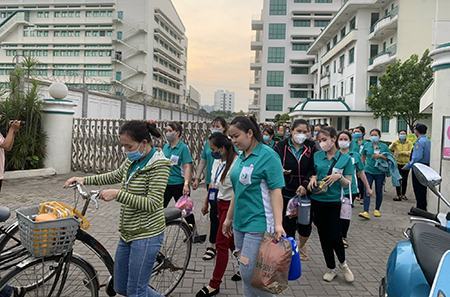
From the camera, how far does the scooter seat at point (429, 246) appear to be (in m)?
1.96

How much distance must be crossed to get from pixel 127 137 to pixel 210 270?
248cm

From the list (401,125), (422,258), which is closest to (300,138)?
(422,258)

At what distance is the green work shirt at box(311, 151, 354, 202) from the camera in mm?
4680

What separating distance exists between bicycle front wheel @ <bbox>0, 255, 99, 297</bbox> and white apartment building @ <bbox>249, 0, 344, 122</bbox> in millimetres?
61502

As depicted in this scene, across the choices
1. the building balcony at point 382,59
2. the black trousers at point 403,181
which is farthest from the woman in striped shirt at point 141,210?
the building balcony at point 382,59

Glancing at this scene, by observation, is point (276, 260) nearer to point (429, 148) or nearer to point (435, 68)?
point (435, 68)

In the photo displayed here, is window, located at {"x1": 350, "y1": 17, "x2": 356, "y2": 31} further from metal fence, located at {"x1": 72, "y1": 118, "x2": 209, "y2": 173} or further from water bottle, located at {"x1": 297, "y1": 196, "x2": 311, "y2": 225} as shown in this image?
water bottle, located at {"x1": 297, "y1": 196, "x2": 311, "y2": 225}

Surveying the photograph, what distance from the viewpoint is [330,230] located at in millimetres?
4605

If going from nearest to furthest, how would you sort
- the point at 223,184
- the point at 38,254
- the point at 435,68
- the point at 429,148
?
1. the point at 38,254
2. the point at 223,184
3. the point at 435,68
4. the point at 429,148

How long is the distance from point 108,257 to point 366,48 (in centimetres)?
3691

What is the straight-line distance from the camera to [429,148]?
8672 millimetres

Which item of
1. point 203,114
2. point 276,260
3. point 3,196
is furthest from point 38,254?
point 203,114

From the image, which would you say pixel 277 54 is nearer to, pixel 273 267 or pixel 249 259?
pixel 249 259

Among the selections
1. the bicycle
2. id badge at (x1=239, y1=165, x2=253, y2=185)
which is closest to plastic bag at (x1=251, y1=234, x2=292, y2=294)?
id badge at (x1=239, y1=165, x2=253, y2=185)
